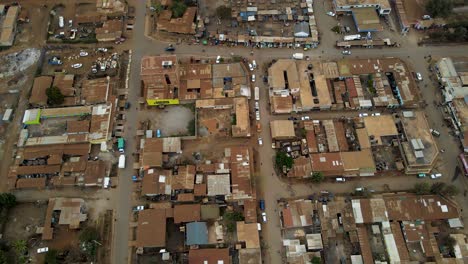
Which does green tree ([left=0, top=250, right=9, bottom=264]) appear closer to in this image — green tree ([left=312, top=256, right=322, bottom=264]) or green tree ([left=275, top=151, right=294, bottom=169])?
green tree ([left=275, top=151, right=294, bottom=169])

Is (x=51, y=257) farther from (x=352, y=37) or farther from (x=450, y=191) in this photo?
(x=352, y=37)

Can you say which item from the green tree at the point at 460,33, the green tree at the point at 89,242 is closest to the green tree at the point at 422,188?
the green tree at the point at 460,33

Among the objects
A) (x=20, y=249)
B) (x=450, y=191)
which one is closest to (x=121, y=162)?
(x=20, y=249)

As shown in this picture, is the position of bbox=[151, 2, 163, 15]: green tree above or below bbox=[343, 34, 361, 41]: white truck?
above

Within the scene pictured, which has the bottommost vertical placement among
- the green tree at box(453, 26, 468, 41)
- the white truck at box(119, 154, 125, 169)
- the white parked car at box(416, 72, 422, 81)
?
the white truck at box(119, 154, 125, 169)

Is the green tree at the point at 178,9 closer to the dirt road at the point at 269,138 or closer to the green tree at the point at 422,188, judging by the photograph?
the dirt road at the point at 269,138


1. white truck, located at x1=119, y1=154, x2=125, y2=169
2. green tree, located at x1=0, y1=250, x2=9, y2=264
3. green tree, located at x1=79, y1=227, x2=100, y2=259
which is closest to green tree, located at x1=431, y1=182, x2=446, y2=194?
white truck, located at x1=119, y1=154, x2=125, y2=169

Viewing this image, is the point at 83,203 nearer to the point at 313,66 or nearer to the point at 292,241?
the point at 292,241
